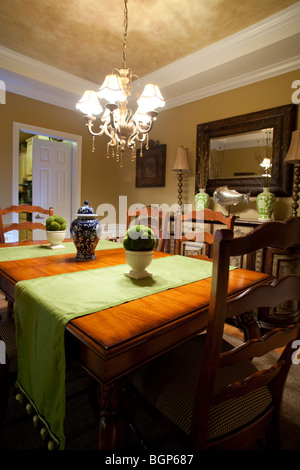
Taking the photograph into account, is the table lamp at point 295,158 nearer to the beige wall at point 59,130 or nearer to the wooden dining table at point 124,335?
Result: the wooden dining table at point 124,335

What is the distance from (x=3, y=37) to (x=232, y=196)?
2.92 m

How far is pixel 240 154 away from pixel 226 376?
2.66 meters

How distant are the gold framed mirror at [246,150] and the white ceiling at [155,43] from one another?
46 centimetres

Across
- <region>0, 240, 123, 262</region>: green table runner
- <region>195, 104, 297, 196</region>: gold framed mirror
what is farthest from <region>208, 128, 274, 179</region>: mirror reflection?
<region>0, 240, 123, 262</region>: green table runner

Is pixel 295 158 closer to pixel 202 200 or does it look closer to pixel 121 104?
pixel 202 200

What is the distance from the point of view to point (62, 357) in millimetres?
746

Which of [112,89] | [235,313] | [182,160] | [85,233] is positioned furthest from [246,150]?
[235,313]

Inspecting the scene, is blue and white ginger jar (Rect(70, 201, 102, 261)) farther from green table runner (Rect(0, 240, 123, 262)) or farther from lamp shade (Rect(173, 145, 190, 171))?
lamp shade (Rect(173, 145, 190, 171))

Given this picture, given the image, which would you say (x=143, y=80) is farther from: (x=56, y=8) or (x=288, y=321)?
(x=288, y=321)

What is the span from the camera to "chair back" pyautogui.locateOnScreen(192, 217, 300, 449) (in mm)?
616

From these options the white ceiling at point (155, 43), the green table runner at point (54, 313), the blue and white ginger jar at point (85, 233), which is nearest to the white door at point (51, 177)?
the white ceiling at point (155, 43)

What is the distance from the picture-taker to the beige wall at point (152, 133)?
283 cm

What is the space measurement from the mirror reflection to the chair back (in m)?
2.42

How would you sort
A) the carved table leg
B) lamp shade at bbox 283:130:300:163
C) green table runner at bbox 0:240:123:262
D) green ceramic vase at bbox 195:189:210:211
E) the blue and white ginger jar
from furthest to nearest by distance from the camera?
green ceramic vase at bbox 195:189:210:211 → lamp shade at bbox 283:130:300:163 → green table runner at bbox 0:240:123:262 → the blue and white ginger jar → the carved table leg
